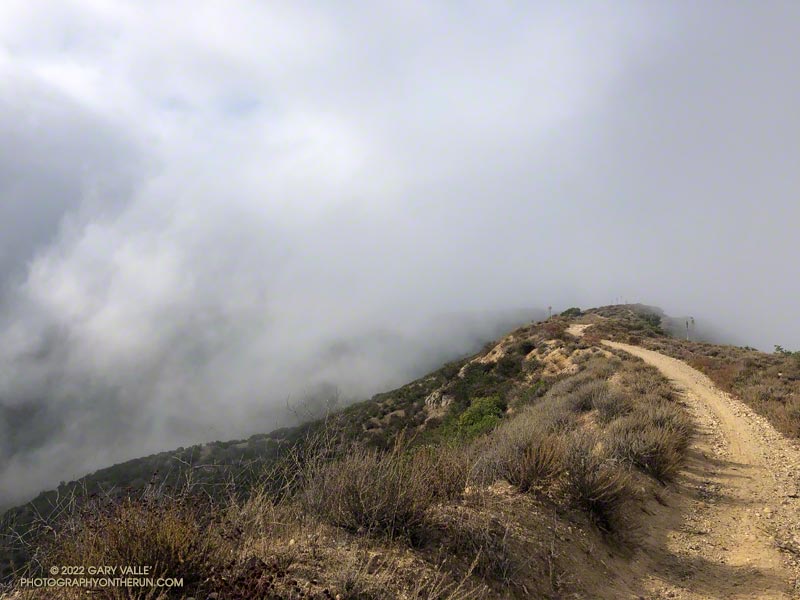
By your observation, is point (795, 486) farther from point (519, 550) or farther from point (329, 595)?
point (329, 595)

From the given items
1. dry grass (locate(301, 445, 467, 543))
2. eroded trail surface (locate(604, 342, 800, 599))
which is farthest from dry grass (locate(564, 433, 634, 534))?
dry grass (locate(301, 445, 467, 543))

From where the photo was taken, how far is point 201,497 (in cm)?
400

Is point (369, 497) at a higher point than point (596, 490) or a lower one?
higher

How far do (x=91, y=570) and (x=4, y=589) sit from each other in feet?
2.81

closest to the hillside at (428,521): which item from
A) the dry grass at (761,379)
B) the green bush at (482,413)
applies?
the dry grass at (761,379)

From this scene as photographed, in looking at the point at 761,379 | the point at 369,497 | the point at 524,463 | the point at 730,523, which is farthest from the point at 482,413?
the point at 369,497

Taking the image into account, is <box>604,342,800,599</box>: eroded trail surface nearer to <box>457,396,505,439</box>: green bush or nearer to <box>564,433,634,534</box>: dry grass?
<box>564,433,634,534</box>: dry grass

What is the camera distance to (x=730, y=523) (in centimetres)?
770

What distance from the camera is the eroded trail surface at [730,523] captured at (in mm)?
5660

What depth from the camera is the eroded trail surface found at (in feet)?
18.6

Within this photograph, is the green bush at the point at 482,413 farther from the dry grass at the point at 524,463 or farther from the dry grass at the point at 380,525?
the dry grass at the point at 524,463

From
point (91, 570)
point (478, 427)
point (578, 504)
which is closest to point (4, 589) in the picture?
point (91, 570)

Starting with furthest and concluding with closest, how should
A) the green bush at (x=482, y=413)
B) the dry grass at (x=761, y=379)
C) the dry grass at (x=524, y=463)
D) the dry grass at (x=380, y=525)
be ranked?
the green bush at (x=482, y=413) < the dry grass at (x=761, y=379) < the dry grass at (x=524, y=463) < the dry grass at (x=380, y=525)

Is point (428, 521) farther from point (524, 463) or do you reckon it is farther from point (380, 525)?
point (524, 463)
